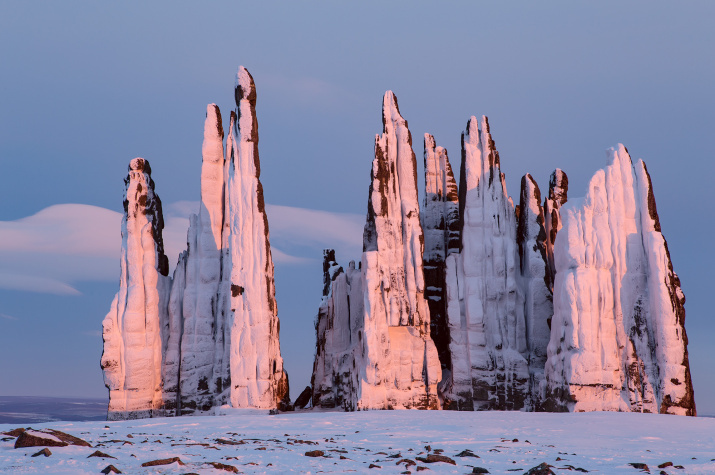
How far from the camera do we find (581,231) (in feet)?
96.8

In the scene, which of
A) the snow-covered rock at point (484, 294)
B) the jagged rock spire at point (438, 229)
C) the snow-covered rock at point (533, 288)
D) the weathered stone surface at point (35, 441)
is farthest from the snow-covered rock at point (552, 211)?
the weathered stone surface at point (35, 441)

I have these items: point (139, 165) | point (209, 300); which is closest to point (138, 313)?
point (209, 300)

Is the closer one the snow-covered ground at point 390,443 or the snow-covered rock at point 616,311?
the snow-covered ground at point 390,443

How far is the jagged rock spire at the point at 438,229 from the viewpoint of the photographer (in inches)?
1318

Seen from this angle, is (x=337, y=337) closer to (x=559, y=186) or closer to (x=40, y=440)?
(x=559, y=186)

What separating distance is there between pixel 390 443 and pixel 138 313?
1643 centimetres

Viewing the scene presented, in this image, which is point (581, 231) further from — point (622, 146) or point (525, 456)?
point (525, 456)

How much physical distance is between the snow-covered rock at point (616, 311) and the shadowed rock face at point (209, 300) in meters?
10.6

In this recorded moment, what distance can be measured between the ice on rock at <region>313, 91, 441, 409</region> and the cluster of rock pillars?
2.6 inches

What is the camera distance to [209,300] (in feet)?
104

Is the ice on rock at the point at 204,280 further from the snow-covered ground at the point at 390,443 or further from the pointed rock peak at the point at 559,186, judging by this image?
the pointed rock peak at the point at 559,186

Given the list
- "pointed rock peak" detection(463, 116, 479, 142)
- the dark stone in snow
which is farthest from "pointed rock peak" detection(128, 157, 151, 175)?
"pointed rock peak" detection(463, 116, 479, 142)

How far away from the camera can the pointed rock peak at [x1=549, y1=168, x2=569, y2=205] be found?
117ft

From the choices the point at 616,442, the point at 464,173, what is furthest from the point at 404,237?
the point at 616,442
